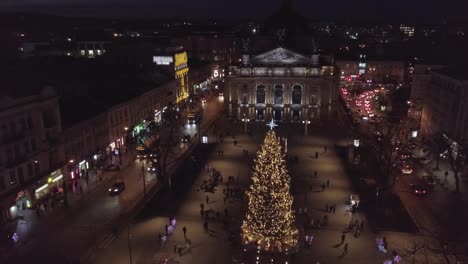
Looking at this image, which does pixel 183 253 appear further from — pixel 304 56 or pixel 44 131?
pixel 304 56

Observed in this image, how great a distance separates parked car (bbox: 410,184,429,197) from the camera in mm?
40156

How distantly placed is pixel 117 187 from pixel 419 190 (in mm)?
Answer: 30072

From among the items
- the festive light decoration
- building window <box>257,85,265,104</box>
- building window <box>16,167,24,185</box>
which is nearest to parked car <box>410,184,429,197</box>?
the festive light decoration

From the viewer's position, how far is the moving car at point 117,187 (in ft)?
135

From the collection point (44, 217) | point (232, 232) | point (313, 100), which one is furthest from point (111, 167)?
point (313, 100)

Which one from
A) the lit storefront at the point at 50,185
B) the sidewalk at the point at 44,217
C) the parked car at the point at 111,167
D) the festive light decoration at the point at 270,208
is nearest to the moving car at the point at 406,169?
the festive light decoration at the point at 270,208

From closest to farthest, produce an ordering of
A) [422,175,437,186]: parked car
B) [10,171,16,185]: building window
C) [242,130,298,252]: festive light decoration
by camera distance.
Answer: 1. [242,130,298,252]: festive light decoration
2. [10,171,16,185]: building window
3. [422,175,437,186]: parked car

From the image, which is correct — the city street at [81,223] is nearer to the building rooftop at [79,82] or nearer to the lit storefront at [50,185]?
the lit storefront at [50,185]

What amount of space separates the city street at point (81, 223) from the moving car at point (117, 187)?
1.51ft

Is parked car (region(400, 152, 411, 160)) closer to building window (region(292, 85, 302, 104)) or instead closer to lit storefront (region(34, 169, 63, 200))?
building window (region(292, 85, 302, 104))

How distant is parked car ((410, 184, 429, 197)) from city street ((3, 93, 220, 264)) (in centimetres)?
2601

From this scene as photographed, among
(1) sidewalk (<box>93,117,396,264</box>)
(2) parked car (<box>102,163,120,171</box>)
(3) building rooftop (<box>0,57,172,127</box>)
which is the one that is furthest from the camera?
(2) parked car (<box>102,163,120,171</box>)

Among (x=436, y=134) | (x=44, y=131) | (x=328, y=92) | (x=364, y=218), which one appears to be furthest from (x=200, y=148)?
(x=328, y=92)

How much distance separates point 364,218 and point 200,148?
28.1 m
